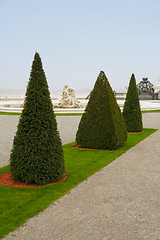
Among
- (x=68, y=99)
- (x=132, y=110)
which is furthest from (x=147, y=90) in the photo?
(x=132, y=110)

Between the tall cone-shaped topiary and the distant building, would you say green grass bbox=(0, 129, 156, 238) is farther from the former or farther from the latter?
the distant building

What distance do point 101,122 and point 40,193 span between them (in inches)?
188

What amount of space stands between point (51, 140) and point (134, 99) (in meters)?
9.24

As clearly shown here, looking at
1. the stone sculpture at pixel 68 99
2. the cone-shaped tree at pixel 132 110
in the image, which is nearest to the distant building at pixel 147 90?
the stone sculpture at pixel 68 99

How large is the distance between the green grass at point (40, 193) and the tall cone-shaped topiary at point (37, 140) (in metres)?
0.35

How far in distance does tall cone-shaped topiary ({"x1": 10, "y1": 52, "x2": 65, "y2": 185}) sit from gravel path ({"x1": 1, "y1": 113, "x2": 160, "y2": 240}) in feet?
2.92

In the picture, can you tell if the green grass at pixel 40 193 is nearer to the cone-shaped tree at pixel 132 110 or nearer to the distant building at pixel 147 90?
the cone-shaped tree at pixel 132 110

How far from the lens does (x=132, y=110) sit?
14.5m

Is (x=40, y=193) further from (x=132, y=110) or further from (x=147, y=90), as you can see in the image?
(x=147, y=90)

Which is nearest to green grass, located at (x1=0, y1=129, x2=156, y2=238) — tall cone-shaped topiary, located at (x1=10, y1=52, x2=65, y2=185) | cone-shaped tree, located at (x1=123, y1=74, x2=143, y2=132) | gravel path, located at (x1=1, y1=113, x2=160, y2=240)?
gravel path, located at (x1=1, y1=113, x2=160, y2=240)

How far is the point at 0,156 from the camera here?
939 cm

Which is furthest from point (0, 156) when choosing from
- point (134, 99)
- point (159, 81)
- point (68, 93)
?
point (159, 81)

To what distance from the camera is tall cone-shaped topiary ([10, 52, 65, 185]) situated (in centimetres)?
614

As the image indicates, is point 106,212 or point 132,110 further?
point 132,110
